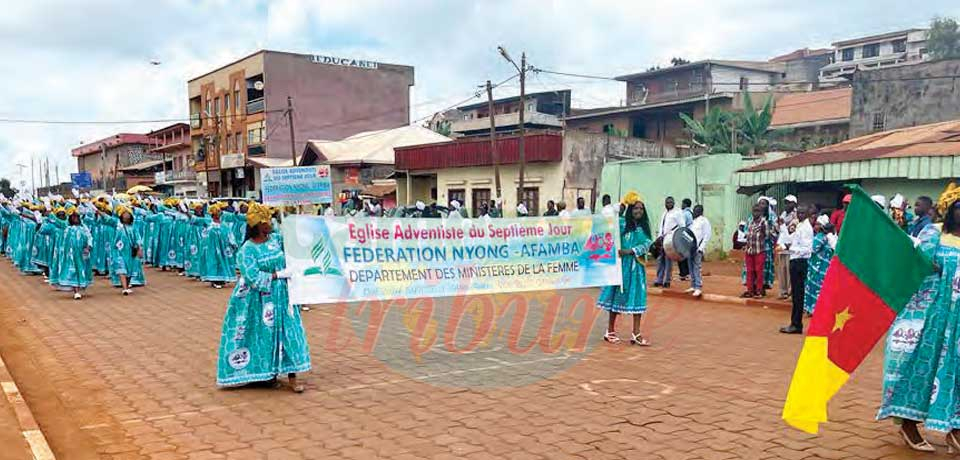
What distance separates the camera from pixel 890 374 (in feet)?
14.6

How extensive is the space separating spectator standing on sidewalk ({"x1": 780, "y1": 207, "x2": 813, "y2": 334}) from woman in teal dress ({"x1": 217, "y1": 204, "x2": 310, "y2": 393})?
20.7 feet

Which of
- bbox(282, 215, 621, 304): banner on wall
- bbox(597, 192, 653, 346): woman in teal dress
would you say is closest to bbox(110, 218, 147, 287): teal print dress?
bbox(282, 215, 621, 304): banner on wall

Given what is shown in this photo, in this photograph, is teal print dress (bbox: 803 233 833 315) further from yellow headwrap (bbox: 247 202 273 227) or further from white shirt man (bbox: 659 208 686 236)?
yellow headwrap (bbox: 247 202 273 227)

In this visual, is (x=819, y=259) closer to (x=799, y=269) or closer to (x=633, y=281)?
(x=799, y=269)

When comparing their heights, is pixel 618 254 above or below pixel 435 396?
above

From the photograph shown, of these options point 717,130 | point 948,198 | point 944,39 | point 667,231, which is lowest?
point 667,231

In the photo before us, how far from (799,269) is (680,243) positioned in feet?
9.97

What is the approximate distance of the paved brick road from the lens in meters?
4.68

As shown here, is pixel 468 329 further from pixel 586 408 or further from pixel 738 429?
pixel 738 429

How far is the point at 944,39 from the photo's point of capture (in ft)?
164

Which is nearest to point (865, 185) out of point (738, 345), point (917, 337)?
point (738, 345)

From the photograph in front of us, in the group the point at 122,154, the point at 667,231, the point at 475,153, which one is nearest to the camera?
the point at 667,231

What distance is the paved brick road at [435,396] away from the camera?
4.68 meters

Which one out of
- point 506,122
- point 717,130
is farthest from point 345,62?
point 717,130
